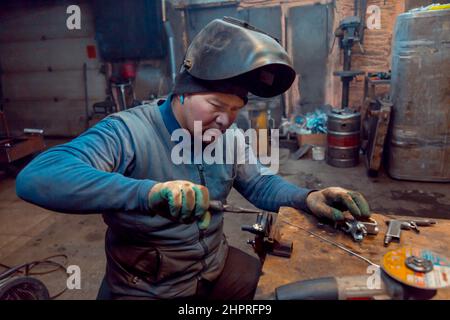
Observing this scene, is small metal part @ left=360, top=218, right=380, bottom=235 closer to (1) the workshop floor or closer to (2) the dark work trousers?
(2) the dark work trousers

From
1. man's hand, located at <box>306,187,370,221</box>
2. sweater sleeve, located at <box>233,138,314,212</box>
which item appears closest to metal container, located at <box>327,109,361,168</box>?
sweater sleeve, located at <box>233,138,314,212</box>

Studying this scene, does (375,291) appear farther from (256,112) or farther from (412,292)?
(256,112)

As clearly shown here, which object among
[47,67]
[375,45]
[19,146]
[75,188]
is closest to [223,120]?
[75,188]

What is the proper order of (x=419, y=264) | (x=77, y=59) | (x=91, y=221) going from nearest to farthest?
(x=419, y=264) < (x=91, y=221) < (x=77, y=59)

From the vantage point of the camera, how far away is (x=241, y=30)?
1.32 m

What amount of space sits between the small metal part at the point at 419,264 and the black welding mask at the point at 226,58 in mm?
822

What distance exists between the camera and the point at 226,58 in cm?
130

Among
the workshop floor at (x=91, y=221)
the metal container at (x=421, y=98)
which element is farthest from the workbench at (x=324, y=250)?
the metal container at (x=421, y=98)

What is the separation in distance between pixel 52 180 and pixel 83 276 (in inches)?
77.0

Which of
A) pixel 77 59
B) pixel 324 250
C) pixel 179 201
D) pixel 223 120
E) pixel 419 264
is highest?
pixel 77 59

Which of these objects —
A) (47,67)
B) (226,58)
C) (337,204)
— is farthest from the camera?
(47,67)

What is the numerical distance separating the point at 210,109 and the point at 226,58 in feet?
0.78

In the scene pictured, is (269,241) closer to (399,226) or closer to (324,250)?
(324,250)

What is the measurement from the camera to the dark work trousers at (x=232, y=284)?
1.58m
